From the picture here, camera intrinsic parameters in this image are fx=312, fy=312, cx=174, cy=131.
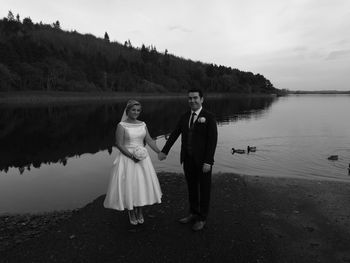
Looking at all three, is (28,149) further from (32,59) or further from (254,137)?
(32,59)

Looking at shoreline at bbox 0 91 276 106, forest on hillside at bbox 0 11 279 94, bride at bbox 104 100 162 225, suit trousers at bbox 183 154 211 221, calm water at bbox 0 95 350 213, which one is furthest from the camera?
forest on hillside at bbox 0 11 279 94

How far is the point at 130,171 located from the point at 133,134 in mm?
787

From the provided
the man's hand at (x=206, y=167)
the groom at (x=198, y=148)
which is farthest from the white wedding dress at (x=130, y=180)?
the man's hand at (x=206, y=167)

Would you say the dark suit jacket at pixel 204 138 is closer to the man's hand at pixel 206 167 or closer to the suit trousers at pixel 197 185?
the man's hand at pixel 206 167

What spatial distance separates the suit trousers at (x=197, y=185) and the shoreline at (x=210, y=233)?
445mm

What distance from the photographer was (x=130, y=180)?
6.57 meters

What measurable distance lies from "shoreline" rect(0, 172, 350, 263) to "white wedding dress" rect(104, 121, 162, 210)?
768 millimetres

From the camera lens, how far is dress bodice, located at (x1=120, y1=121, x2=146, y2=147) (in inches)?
261

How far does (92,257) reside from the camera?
598 centimetres

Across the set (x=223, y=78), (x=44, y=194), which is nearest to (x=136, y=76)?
(x=223, y=78)

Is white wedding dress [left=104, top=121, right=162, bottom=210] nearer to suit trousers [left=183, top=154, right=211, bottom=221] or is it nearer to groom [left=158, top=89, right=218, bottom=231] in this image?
groom [left=158, top=89, right=218, bottom=231]

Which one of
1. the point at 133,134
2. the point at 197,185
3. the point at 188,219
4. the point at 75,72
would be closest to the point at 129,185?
the point at 133,134

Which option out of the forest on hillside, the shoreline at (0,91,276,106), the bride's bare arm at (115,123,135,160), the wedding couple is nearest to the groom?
the wedding couple

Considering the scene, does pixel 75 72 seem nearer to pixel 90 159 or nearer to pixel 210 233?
pixel 90 159
